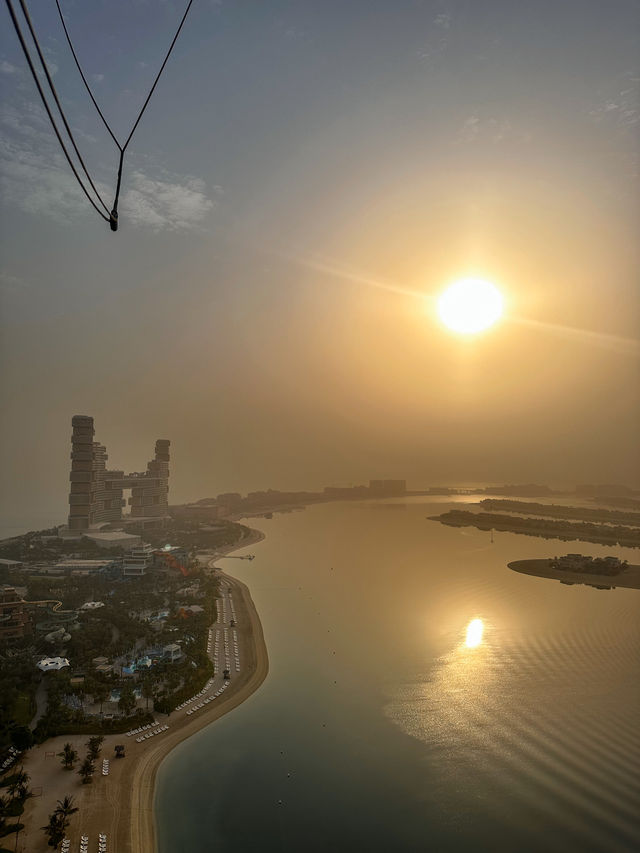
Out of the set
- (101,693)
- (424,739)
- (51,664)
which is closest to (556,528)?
(424,739)

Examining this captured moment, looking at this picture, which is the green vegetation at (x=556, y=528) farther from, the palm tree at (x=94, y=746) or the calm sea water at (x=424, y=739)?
the palm tree at (x=94, y=746)

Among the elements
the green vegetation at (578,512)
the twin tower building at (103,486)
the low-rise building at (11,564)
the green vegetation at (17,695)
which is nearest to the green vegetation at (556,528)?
the green vegetation at (578,512)

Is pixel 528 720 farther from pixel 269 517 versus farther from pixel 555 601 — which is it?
pixel 269 517

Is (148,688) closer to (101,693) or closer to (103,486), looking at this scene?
(101,693)

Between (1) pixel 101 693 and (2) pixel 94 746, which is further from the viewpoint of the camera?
(1) pixel 101 693

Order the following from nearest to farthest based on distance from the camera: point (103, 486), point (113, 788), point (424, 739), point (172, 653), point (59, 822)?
point (59, 822), point (113, 788), point (424, 739), point (172, 653), point (103, 486)

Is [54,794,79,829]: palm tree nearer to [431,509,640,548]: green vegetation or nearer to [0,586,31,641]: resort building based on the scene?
[0,586,31,641]: resort building

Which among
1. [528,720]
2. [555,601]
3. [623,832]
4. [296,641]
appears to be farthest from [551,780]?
[555,601]

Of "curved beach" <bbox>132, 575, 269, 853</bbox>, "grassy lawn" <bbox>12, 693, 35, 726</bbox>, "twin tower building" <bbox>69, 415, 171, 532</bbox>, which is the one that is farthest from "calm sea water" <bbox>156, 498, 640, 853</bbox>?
"twin tower building" <bbox>69, 415, 171, 532</bbox>
